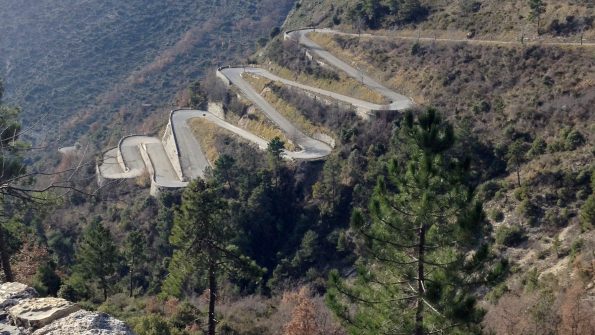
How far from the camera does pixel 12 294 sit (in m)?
10.3

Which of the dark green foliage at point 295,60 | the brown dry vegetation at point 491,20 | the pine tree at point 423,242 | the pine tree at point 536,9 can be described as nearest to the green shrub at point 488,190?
the brown dry vegetation at point 491,20

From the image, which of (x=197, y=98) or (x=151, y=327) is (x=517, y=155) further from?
(x=197, y=98)

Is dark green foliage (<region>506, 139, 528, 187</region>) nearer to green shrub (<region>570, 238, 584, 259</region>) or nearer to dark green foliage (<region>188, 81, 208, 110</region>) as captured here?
green shrub (<region>570, 238, 584, 259</region>)

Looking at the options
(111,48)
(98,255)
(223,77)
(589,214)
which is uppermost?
(223,77)

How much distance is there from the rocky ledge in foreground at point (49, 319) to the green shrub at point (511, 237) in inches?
1086

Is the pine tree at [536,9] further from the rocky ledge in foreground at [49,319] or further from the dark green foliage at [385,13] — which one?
the rocky ledge in foreground at [49,319]

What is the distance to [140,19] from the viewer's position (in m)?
144

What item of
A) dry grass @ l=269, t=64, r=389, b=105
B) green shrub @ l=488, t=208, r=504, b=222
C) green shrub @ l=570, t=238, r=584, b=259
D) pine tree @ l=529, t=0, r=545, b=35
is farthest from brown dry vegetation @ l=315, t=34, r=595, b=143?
green shrub @ l=570, t=238, r=584, b=259

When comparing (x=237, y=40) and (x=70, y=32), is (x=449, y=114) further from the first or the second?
(x=70, y=32)

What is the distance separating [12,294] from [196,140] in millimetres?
55408

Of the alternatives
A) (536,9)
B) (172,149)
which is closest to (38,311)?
(536,9)

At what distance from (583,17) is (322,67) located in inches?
1079

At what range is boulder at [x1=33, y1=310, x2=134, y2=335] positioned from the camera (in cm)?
898

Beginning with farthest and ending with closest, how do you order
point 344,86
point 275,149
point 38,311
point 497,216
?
point 344,86 → point 275,149 → point 497,216 → point 38,311
